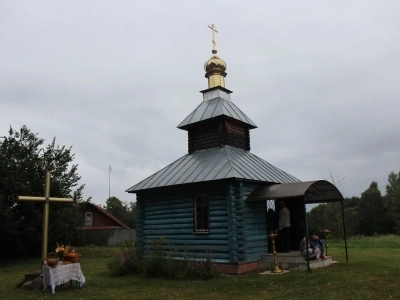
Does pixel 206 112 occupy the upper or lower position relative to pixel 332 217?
upper

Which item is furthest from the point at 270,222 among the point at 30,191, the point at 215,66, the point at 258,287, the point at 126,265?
the point at 30,191

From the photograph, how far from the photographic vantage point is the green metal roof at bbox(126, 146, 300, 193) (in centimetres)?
1274

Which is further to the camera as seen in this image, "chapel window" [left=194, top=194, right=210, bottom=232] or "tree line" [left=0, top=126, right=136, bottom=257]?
"tree line" [left=0, top=126, right=136, bottom=257]

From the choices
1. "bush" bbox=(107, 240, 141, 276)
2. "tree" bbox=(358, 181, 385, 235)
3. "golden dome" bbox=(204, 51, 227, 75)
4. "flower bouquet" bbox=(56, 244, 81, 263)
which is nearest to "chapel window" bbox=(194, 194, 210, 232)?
"bush" bbox=(107, 240, 141, 276)

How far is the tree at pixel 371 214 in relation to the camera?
49406 millimetres

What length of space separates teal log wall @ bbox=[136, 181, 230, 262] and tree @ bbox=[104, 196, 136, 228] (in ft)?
101

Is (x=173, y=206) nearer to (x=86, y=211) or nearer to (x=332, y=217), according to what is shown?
(x=86, y=211)

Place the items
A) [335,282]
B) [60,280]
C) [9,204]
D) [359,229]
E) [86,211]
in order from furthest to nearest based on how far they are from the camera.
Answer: [359,229] → [86,211] → [9,204] → [60,280] → [335,282]

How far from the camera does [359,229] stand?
163 feet

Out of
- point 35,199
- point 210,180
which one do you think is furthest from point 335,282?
point 35,199

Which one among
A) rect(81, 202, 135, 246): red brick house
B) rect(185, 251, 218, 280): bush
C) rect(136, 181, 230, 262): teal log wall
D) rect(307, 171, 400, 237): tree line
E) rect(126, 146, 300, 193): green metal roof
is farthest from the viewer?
rect(307, 171, 400, 237): tree line

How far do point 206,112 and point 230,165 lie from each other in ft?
12.4

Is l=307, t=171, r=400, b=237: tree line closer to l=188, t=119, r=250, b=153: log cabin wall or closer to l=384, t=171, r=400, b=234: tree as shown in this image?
l=384, t=171, r=400, b=234: tree

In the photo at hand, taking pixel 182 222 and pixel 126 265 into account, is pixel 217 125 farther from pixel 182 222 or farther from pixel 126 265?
pixel 126 265
